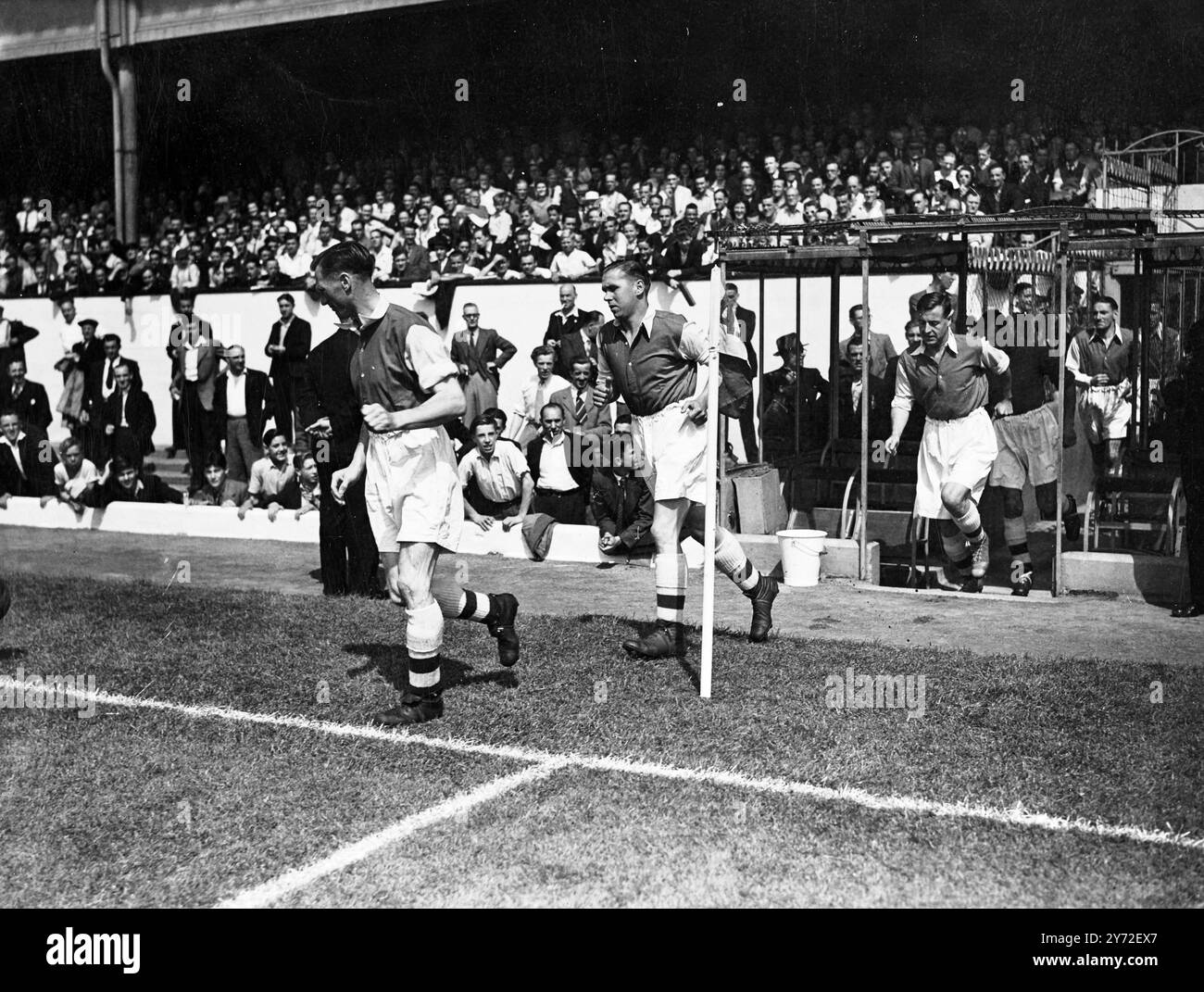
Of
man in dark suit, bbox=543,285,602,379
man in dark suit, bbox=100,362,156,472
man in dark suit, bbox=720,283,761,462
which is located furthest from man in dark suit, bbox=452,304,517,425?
man in dark suit, bbox=100,362,156,472

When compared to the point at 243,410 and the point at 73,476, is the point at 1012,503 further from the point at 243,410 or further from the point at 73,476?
the point at 73,476

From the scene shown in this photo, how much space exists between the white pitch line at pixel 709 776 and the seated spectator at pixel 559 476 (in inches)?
229

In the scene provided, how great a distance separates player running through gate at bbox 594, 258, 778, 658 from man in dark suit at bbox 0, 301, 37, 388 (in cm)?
1321

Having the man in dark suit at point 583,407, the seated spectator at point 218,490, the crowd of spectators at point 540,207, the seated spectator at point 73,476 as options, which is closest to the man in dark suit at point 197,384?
the seated spectator at point 218,490

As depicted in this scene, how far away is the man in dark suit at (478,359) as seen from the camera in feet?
47.5

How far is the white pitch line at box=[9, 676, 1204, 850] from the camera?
523cm

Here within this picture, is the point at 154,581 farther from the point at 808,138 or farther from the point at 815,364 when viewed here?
the point at 808,138

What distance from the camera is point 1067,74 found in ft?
62.0

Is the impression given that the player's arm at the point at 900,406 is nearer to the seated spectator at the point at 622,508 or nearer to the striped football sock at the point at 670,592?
the seated spectator at the point at 622,508

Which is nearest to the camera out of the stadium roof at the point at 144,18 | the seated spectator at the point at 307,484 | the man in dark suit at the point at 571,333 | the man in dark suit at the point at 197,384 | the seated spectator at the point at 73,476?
→ the man in dark suit at the point at 571,333

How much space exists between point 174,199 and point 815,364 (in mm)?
16003

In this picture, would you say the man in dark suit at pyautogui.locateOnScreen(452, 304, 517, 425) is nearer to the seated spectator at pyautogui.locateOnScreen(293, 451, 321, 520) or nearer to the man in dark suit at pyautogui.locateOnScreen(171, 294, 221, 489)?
the seated spectator at pyautogui.locateOnScreen(293, 451, 321, 520)

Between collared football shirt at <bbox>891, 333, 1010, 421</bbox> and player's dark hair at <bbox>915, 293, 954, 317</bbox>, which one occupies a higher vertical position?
player's dark hair at <bbox>915, 293, 954, 317</bbox>
